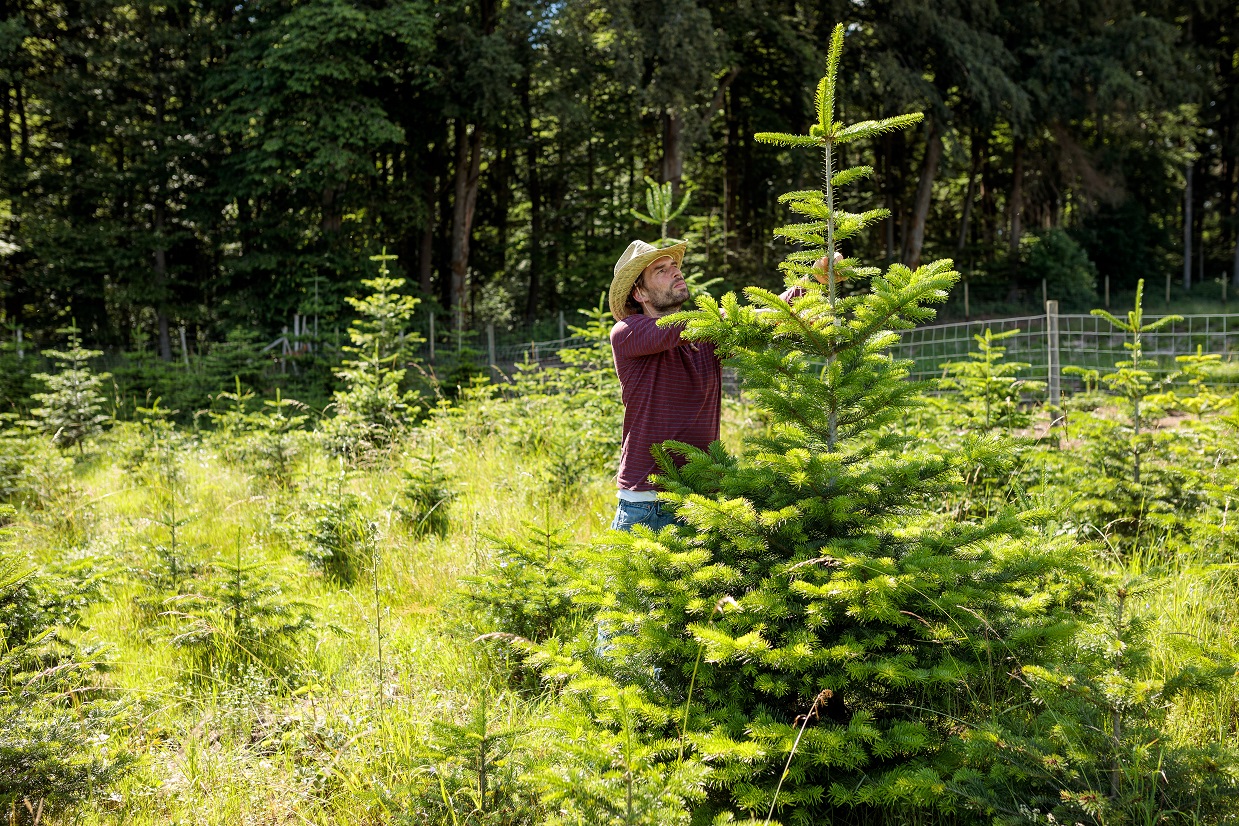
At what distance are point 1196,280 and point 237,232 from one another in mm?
38163

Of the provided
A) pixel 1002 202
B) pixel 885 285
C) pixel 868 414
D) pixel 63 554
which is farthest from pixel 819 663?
pixel 1002 202

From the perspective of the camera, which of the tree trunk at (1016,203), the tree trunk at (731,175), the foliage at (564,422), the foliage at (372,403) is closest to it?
the foliage at (564,422)

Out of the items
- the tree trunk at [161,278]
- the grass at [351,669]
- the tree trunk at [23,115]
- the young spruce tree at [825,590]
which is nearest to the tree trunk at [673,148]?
the tree trunk at [161,278]

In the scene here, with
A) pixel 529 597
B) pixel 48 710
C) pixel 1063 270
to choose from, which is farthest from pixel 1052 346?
pixel 1063 270

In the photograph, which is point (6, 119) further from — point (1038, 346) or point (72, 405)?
point (1038, 346)

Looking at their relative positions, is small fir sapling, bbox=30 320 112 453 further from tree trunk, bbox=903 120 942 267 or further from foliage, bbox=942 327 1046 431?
tree trunk, bbox=903 120 942 267

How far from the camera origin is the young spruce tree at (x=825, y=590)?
247 centimetres

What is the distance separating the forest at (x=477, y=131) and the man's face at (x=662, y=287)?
13.1 m

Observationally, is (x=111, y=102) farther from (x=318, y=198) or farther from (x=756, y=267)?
(x=756, y=267)

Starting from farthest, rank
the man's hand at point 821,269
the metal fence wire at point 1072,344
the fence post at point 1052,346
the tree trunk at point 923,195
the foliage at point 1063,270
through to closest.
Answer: the foliage at point 1063,270, the tree trunk at point 923,195, the metal fence wire at point 1072,344, the fence post at point 1052,346, the man's hand at point 821,269

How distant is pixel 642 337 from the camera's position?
3.47 meters

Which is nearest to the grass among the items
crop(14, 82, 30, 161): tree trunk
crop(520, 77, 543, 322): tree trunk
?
crop(520, 77, 543, 322): tree trunk

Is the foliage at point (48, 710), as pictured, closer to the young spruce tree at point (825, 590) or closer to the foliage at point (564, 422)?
the young spruce tree at point (825, 590)

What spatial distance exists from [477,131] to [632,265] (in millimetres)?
20977
